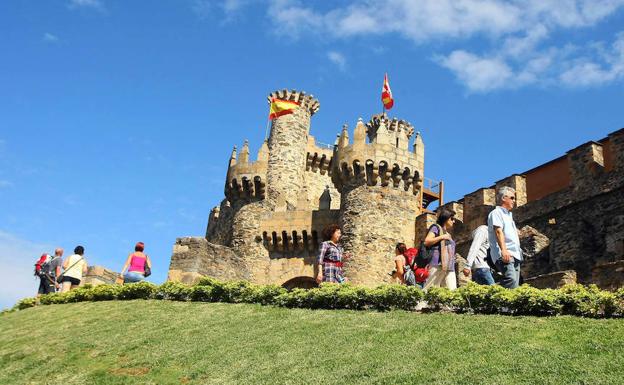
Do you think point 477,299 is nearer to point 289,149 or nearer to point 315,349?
point 315,349

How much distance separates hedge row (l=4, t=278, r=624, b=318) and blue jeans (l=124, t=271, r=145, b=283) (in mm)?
161

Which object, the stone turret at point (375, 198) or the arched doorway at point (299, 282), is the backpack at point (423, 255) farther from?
the arched doorway at point (299, 282)

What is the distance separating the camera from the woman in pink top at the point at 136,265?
18.2 metres

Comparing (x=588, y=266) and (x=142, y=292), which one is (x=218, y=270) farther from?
(x=588, y=266)

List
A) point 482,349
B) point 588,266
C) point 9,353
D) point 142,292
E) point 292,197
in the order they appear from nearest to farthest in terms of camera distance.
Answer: point 482,349 < point 9,353 < point 142,292 < point 588,266 < point 292,197

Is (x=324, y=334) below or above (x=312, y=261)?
below

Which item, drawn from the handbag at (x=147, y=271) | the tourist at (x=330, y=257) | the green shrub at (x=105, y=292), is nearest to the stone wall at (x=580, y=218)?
the tourist at (x=330, y=257)

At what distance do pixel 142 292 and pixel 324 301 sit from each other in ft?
20.9

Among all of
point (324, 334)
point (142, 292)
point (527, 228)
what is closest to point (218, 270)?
point (142, 292)

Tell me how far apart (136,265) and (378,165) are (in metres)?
13.6

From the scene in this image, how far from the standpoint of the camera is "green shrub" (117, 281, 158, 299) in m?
18.3

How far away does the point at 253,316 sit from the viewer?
1403cm

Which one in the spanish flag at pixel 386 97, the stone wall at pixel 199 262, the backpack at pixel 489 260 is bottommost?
the backpack at pixel 489 260

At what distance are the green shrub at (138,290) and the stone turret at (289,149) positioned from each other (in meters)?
15.1
